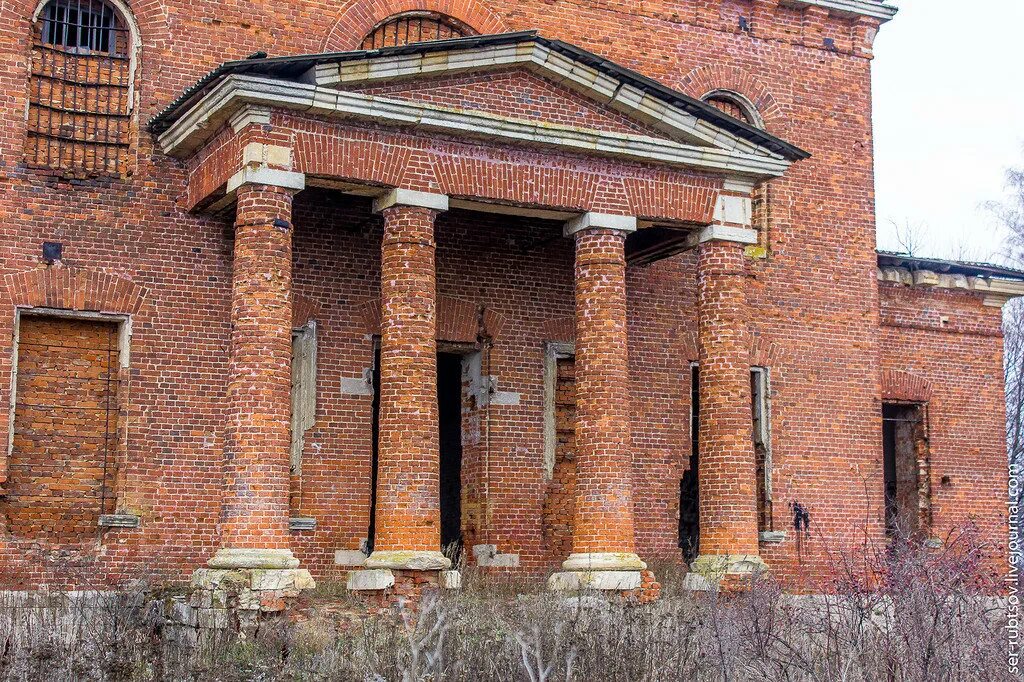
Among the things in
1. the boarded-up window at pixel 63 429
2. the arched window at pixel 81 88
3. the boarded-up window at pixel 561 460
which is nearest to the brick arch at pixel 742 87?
the boarded-up window at pixel 561 460

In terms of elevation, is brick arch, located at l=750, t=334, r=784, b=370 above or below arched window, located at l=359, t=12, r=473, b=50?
below

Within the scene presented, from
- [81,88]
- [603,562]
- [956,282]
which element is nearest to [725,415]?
[603,562]

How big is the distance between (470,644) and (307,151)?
599 centimetres

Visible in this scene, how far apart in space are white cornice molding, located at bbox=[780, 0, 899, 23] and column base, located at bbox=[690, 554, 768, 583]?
353 inches

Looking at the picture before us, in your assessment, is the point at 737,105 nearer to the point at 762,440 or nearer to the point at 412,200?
the point at 762,440

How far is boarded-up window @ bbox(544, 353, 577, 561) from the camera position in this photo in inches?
718

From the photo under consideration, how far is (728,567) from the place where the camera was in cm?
1648

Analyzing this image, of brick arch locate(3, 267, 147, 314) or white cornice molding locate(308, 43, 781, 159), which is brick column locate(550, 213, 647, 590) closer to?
white cornice molding locate(308, 43, 781, 159)

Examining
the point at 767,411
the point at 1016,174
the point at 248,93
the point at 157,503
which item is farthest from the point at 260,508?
the point at 1016,174

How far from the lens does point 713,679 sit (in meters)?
10.9

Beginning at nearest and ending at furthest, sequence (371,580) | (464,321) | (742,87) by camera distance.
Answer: (371,580) < (464,321) < (742,87)

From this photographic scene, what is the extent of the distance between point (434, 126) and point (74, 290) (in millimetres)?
4610

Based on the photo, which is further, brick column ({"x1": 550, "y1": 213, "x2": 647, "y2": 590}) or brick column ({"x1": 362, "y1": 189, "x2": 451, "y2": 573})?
brick column ({"x1": 550, "y1": 213, "x2": 647, "y2": 590})

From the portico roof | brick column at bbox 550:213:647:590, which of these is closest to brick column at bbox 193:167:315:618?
the portico roof
